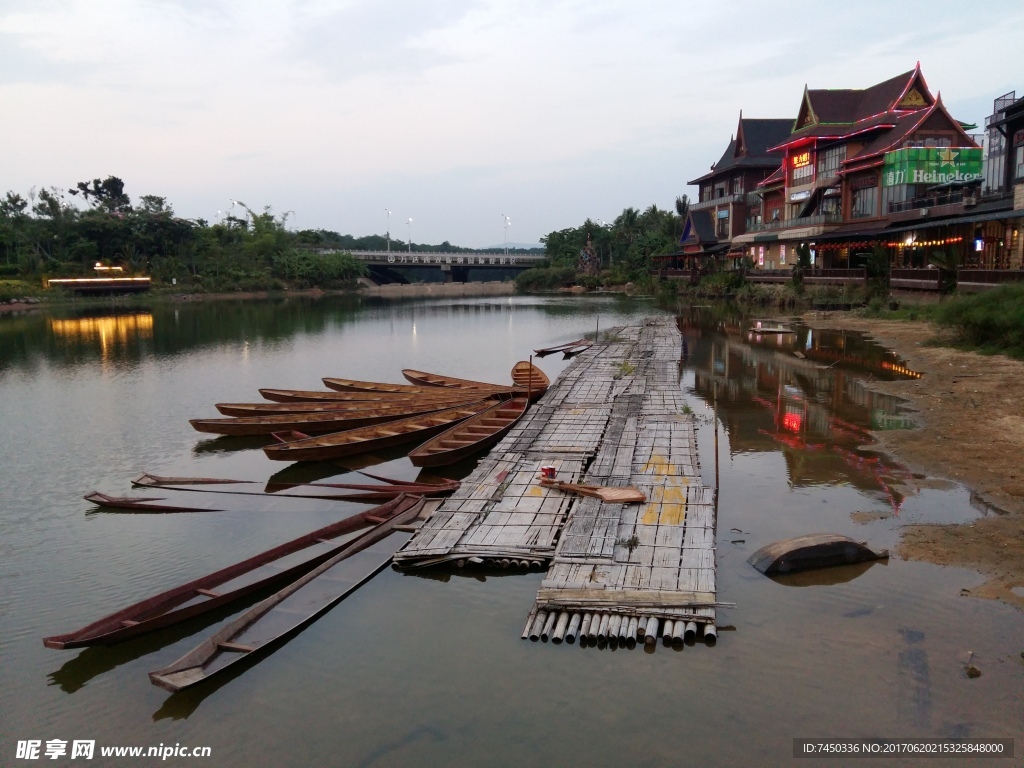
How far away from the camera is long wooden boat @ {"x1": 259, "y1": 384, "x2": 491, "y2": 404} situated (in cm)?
2052

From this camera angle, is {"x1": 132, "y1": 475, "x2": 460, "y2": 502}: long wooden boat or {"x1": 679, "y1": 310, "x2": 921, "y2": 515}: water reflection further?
{"x1": 679, "y1": 310, "x2": 921, "y2": 515}: water reflection

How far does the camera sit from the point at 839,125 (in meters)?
50.5

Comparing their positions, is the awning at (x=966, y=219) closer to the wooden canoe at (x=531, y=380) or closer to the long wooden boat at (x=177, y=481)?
the wooden canoe at (x=531, y=380)

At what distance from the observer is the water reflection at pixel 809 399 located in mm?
14492

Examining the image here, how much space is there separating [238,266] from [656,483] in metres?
87.2

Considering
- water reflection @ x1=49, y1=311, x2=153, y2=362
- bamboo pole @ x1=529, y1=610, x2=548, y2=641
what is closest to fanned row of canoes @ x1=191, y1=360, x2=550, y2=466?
bamboo pole @ x1=529, y1=610, x2=548, y2=641

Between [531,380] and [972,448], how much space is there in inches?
443

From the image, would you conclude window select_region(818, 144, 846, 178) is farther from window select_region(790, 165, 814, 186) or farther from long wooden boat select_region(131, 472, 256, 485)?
long wooden boat select_region(131, 472, 256, 485)

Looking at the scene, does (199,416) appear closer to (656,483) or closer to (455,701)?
(656,483)

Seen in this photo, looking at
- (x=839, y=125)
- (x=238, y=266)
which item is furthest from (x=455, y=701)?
(x=238, y=266)

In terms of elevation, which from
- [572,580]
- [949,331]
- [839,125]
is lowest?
[572,580]

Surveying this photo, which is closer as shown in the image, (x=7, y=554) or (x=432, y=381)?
(x=7, y=554)

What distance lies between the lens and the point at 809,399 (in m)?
21.4

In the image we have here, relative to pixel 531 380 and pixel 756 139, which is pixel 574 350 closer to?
pixel 531 380
